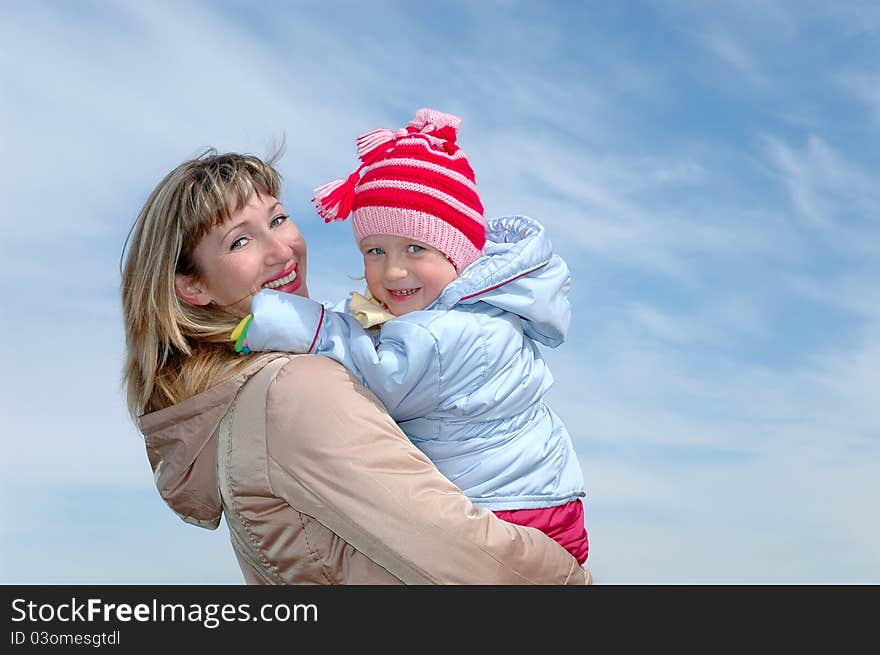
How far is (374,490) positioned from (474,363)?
0.65m

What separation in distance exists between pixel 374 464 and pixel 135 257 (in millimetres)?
1445

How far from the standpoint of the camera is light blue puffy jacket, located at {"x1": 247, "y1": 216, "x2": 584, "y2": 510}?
3.16m

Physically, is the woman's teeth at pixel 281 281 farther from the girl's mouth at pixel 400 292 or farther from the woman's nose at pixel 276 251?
the girl's mouth at pixel 400 292

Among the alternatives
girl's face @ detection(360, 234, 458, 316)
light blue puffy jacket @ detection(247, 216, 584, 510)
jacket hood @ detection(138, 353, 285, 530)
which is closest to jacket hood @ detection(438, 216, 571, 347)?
A: light blue puffy jacket @ detection(247, 216, 584, 510)

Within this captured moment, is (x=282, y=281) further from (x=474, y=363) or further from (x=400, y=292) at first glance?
(x=474, y=363)

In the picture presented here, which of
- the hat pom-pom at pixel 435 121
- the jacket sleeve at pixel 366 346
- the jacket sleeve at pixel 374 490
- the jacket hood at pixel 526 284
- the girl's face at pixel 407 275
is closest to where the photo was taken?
the jacket sleeve at pixel 374 490

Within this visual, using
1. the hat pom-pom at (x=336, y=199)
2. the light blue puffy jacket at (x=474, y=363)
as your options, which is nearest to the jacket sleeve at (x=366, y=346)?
the light blue puffy jacket at (x=474, y=363)

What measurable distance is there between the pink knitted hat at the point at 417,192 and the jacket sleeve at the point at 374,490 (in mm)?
863

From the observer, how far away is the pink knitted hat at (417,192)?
11.8 feet

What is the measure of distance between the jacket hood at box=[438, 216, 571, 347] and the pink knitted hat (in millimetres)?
138

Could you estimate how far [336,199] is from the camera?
391 centimetres

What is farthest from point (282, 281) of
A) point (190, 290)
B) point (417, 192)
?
point (417, 192)
